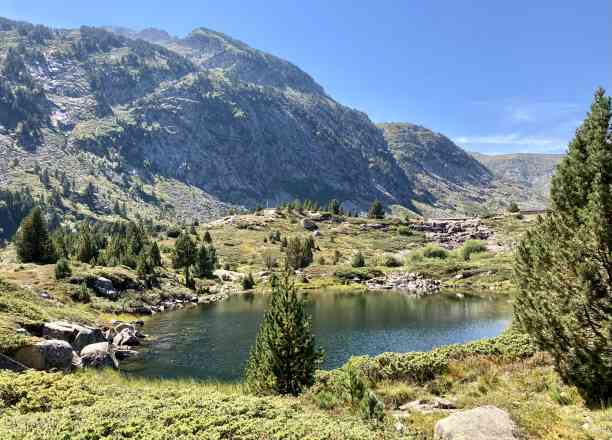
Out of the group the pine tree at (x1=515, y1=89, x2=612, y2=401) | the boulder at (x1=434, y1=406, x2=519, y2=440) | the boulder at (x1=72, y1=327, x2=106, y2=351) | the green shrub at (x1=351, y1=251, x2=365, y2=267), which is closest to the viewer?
the boulder at (x1=434, y1=406, x2=519, y2=440)

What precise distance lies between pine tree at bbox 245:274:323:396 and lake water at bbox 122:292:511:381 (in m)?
22.0

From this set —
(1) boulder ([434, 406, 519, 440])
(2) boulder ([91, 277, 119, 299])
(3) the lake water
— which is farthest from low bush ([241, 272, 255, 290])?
(1) boulder ([434, 406, 519, 440])

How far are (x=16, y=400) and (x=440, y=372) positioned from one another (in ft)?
70.0

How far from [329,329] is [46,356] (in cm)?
4458

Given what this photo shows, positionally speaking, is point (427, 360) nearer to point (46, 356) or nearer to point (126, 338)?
point (46, 356)

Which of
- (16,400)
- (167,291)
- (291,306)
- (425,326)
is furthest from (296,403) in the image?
(167,291)

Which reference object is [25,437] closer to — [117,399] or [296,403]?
[117,399]

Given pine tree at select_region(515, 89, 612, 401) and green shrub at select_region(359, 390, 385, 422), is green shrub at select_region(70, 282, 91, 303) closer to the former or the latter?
green shrub at select_region(359, 390, 385, 422)

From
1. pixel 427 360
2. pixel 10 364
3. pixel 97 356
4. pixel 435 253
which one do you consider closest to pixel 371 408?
pixel 427 360

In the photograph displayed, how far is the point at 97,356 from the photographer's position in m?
39.0

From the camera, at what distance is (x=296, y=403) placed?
17.1 m

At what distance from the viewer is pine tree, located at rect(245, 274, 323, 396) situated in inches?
860

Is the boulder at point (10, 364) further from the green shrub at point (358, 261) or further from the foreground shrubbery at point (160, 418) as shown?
the green shrub at point (358, 261)

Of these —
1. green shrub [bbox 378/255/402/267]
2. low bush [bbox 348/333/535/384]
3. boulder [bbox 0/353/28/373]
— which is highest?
low bush [bbox 348/333/535/384]
